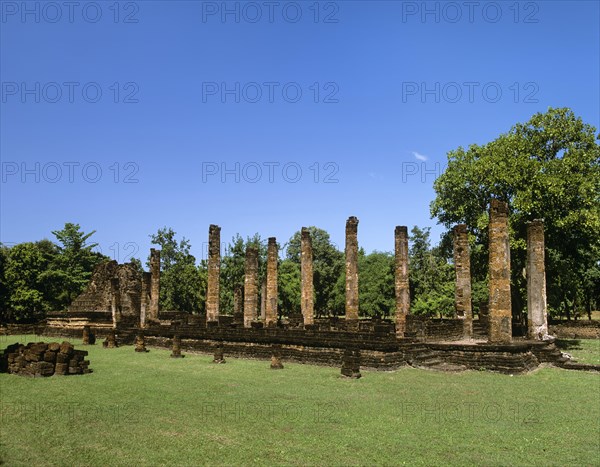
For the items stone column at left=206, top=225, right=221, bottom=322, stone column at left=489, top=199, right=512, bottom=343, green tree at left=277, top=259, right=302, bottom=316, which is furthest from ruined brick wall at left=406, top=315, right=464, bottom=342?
green tree at left=277, top=259, right=302, bottom=316

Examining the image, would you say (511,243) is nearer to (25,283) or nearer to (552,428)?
(552,428)

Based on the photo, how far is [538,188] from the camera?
24.5m

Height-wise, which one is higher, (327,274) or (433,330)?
(327,274)

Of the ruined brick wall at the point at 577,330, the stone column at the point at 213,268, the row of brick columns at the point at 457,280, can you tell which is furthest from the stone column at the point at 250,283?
the ruined brick wall at the point at 577,330

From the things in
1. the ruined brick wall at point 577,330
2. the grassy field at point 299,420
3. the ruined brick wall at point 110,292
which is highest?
the ruined brick wall at point 110,292

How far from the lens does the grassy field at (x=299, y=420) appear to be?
7.51 m

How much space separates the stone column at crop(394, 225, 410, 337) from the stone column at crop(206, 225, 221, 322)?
10.5 meters

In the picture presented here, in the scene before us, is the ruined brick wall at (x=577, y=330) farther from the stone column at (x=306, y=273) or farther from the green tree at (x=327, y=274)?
the green tree at (x=327, y=274)

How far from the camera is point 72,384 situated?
13.7 metres

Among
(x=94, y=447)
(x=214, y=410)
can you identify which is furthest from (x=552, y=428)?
(x=94, y=447)

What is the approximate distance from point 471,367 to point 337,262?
51710 mm

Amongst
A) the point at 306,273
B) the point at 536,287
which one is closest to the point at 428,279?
the point at 306,273

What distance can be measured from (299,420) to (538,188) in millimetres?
19793

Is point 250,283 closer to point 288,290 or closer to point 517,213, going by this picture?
point 517,213
